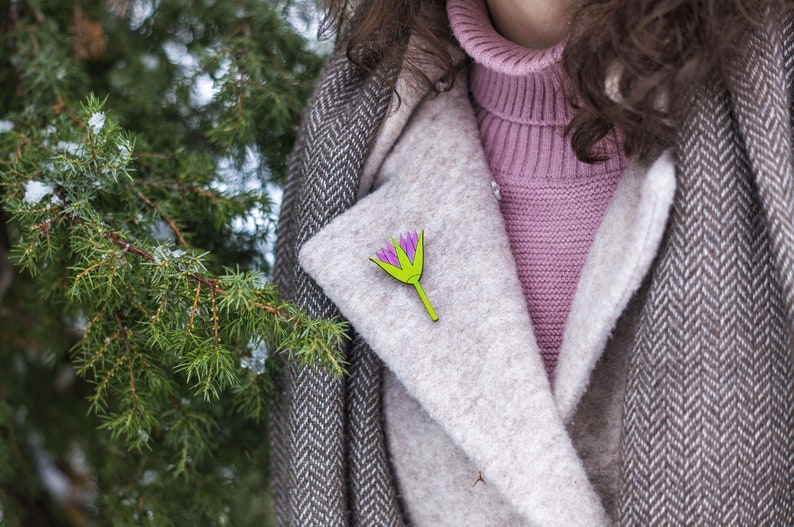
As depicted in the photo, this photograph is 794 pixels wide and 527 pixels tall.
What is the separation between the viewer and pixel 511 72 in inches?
30.9

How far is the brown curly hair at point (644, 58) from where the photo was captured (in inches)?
24.4

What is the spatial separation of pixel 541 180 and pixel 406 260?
6.6 inches

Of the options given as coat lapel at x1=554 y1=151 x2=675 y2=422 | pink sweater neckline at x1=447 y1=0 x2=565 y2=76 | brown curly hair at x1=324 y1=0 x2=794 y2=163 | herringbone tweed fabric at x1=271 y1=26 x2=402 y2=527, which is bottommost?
herringbone tweed fabric at x1=271 y1=26 x2=402 y2=527

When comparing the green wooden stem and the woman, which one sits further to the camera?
the green wooden stem

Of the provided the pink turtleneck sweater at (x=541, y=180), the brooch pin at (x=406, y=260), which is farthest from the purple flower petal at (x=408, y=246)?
the pink turtleneck sweater at (x=541, y=180)

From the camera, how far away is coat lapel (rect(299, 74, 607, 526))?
704mm

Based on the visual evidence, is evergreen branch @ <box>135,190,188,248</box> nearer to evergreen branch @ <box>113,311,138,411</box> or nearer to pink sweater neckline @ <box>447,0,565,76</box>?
evergreen branch @ <box>113,311,138,411</box>

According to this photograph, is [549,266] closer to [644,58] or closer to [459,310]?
[459,310]

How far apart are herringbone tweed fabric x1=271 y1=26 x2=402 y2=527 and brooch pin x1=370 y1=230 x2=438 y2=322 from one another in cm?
8

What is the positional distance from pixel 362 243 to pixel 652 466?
1.17ft

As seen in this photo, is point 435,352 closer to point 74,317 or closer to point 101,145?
point 101,145

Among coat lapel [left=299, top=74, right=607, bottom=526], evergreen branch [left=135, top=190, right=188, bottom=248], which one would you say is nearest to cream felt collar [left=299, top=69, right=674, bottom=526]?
coat lapel [left=299, top=74, right=607, bottom=526]

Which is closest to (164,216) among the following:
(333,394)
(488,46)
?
(333,394)

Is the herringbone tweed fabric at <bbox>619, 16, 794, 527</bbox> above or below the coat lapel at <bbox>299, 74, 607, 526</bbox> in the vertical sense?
above
